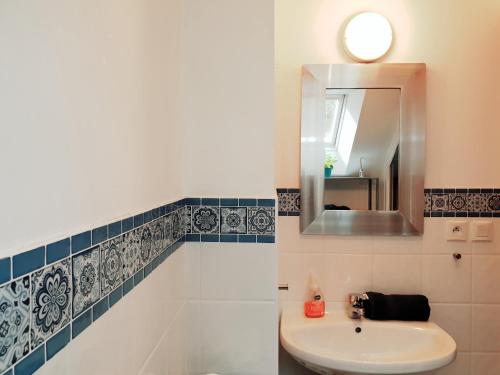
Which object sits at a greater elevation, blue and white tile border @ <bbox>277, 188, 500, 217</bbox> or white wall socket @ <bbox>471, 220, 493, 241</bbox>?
blue and white tile border @ <bbox>277, 188, 500, 217</bbox>

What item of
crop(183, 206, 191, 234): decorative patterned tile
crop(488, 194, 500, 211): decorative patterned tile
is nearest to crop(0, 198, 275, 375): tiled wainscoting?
crop(183, 206, 191, 234): decorative patterned tile

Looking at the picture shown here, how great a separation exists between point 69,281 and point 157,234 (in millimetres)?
391

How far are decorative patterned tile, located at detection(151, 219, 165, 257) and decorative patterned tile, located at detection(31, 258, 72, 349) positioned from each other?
1.19 feet

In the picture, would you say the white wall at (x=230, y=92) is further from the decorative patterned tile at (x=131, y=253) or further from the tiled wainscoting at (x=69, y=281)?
the decorative patterned tile at (x=131, y=253)

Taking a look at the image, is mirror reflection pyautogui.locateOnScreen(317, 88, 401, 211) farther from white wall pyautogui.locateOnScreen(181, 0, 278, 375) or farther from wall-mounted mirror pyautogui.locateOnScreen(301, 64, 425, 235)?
white wall pyautogui.locateOnScreen(181, 0, 278, 375)

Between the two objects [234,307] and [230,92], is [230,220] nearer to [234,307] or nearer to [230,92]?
[234,307]

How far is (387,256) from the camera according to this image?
1663mm

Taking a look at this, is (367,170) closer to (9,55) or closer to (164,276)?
(164,276)

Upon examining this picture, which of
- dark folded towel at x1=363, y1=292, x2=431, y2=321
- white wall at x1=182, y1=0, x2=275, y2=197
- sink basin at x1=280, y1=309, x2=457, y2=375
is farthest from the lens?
dark folded towel at x1=363, y1=292, x2=431, y2=321

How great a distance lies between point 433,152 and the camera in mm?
1639

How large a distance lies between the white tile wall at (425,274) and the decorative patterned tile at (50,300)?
1.23m

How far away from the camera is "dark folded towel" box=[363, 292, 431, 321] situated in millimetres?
1556

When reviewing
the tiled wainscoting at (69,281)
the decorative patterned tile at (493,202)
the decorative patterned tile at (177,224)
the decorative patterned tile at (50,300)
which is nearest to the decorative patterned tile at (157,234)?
the tiled wainscoting at (69,281)

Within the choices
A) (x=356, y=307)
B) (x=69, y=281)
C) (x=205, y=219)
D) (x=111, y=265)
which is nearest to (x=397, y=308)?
(x=356, y=307)
